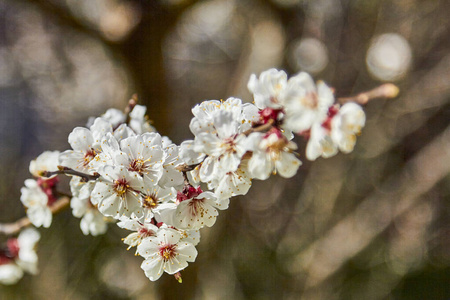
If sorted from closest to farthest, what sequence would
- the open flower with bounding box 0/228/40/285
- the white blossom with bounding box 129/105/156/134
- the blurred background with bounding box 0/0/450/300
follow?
the white blossom with bounding box 129/105/156/134 < the open flower with bounding box 0/228/40/285 < the blurred background with bounding box 0/0/450/300

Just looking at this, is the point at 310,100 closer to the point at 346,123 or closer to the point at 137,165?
the point at 346,123

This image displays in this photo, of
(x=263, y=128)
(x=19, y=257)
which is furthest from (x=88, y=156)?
(x=19, y=257)

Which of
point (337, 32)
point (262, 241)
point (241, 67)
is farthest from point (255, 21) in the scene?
point (262, 241)

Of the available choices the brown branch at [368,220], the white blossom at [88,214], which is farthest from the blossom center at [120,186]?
the brown branch at [368,220]

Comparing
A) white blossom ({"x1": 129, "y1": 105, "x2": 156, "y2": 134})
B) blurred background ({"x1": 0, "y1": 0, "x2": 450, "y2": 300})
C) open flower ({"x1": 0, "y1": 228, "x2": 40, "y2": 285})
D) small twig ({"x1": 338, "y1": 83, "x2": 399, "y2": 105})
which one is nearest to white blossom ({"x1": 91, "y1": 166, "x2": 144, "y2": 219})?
white blossom ({"x1": 129, "y1": 105, "x2": 156, "y2": 134})

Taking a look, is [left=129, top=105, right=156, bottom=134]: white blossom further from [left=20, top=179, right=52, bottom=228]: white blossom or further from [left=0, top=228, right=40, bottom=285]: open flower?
[left=0, top=228, right=40, bottom=285]: open flower
